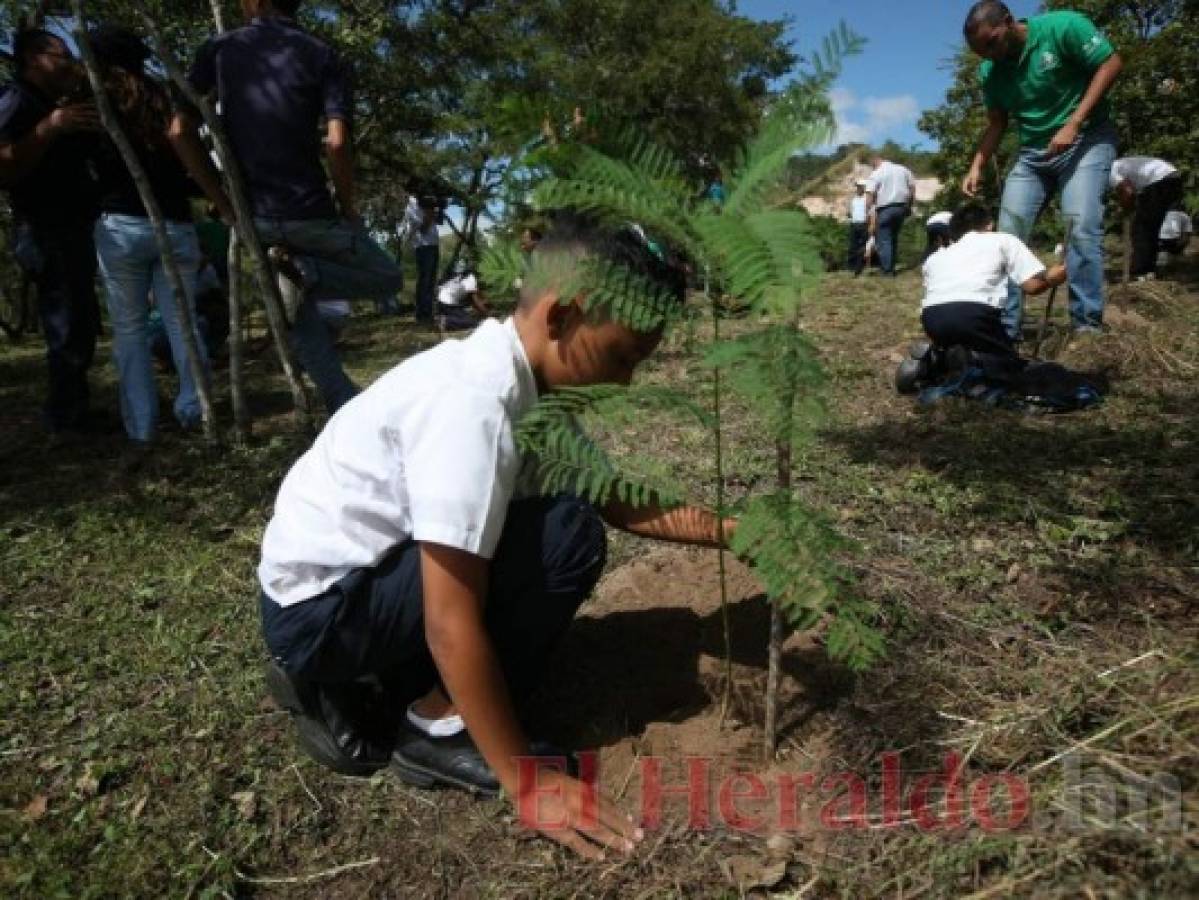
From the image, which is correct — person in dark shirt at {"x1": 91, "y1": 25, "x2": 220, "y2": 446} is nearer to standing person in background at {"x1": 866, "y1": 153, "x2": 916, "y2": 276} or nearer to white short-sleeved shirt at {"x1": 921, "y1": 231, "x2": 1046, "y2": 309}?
white short-sleeved shirt at {"x1": 921, "y1": 231, "x2": 1046, "y2": 309}

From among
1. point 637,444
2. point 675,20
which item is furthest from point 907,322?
point 675,20

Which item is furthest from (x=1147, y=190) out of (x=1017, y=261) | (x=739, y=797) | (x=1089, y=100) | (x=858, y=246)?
(x=739, y=797)

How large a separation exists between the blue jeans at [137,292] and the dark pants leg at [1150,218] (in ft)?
26.0

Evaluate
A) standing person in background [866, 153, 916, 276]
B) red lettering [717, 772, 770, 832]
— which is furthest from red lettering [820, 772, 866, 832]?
standing person in background [866, 153, 916, 276]

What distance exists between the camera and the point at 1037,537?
241 cm

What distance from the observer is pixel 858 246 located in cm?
1166

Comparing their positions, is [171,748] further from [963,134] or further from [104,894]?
[963,134]

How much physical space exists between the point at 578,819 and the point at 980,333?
354 centimetres

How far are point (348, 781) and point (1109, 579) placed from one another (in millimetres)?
2007

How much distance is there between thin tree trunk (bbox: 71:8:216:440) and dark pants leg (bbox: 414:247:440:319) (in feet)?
20.2

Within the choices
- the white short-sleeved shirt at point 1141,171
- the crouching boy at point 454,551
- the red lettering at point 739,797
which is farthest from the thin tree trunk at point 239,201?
the white short-sleeved shirt at point 1141,171

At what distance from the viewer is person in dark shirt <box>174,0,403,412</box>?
3.23 meters

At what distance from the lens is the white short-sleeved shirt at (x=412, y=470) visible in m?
1.42

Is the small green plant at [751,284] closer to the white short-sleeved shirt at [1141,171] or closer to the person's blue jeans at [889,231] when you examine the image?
the white short-sleeved shirt at [1141,171]
